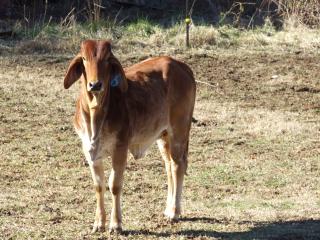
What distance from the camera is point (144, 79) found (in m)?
8.10

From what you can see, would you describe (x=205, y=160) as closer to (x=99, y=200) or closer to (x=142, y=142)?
(x=142, y=142)

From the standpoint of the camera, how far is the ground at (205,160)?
798 centimetres

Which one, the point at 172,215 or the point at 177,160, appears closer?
the point at 172,215

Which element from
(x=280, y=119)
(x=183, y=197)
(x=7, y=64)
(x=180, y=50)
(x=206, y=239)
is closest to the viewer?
(x=206, y=239)

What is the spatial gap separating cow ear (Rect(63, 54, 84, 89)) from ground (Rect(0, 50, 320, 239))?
133 cm

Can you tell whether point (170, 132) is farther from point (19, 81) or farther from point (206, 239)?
point (19, 81)

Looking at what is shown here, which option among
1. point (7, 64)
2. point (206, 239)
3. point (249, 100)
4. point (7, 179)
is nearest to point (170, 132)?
point (206, 239)

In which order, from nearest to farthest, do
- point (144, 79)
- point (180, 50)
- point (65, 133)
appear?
point (144, 79), point (65, 133), point (180, 50)

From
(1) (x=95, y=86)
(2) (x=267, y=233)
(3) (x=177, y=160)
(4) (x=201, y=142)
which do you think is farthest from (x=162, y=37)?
(1) (x=95, y=86)

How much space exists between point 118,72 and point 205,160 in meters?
3.53

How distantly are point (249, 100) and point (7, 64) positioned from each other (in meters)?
4.48

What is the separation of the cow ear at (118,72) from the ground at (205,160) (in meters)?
1.27

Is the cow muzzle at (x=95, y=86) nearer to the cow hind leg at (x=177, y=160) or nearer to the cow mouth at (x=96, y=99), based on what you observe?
the cow mouth at (x=96, y=99)

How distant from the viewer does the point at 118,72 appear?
739 centimetres
